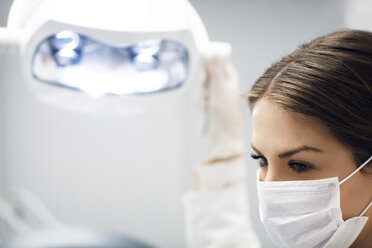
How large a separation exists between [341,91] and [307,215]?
304 mm

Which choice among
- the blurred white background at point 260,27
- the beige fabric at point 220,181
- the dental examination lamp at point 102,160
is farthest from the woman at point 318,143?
the dental examination lamp at point 102,160

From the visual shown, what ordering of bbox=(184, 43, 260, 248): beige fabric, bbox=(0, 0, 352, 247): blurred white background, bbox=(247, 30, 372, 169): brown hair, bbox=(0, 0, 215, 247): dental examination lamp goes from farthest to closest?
bbox=(0, 0, 215, 247): dental examination lamp → bbox=(0, 0, 352, 247): blurred white background → bbox=(184, 43, 260, 248): beige fabric → bbox=(247, 30, 372, 169): brown hair

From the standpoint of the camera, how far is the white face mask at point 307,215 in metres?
1.01

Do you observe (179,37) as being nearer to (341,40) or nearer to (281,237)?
(341,40)

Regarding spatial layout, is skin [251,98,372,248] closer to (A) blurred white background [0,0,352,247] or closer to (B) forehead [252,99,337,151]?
(B) forehead [252,99,337,151]

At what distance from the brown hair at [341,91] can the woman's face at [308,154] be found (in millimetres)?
20

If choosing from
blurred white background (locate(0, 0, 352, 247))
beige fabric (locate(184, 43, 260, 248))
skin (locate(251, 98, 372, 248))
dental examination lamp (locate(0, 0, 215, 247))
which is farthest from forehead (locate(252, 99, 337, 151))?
dental examination lamp (locate(0, 0, 215, 247))

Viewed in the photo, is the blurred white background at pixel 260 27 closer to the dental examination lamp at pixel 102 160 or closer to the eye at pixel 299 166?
the dental examination lamp at pixel 102 160

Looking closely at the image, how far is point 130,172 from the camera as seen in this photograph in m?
3.11

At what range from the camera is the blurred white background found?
1.91 meters

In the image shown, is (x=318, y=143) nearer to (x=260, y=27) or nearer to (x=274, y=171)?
(x=274, y=171)

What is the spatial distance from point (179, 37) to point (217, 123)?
0.60 metres

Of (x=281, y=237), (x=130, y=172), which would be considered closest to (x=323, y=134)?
(x=281, y=237)

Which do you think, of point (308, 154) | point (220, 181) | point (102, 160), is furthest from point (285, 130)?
point (102, 160)
